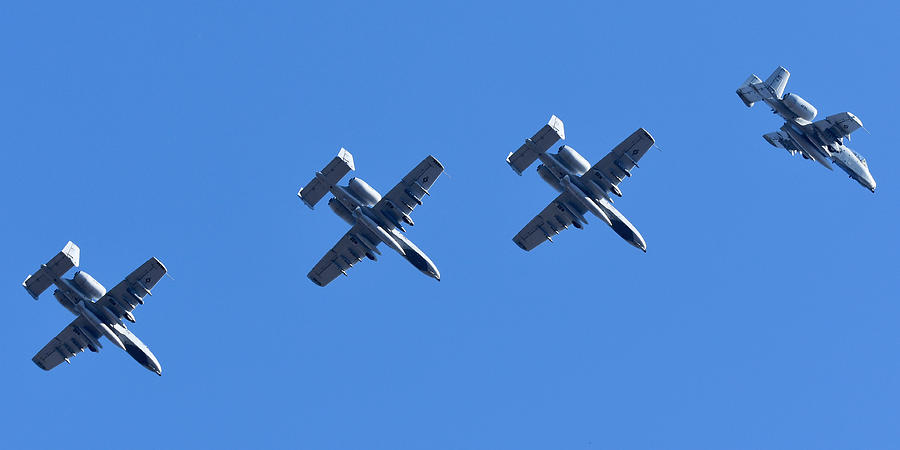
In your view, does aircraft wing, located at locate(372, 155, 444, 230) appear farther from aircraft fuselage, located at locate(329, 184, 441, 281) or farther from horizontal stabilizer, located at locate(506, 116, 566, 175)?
horizontal stabilizer, located at locate(506, 116, 566, 175)

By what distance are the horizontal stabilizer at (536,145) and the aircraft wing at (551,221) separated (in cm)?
400

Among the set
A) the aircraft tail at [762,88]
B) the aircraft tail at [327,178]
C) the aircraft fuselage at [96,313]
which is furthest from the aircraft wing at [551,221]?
the aircraft fuselage at [96,313]

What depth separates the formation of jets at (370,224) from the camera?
8219cm

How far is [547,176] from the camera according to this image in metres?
83.4

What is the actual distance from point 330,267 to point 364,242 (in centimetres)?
391

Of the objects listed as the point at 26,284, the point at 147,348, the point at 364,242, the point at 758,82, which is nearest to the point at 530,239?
the point at 364,242

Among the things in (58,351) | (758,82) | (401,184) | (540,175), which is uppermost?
(758,82)

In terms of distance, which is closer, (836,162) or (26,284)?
(26,284)

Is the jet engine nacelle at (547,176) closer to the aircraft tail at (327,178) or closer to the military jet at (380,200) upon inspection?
the military jet at (380,200)

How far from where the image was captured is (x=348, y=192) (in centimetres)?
8212

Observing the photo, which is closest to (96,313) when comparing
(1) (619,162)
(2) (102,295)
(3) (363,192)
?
(2) (102,295)

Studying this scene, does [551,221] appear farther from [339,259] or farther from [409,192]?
[339,259]

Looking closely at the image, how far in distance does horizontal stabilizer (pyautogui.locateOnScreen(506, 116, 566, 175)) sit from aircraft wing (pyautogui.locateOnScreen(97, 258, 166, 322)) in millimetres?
23993

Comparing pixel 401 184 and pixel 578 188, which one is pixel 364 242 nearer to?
pixel 401 184
